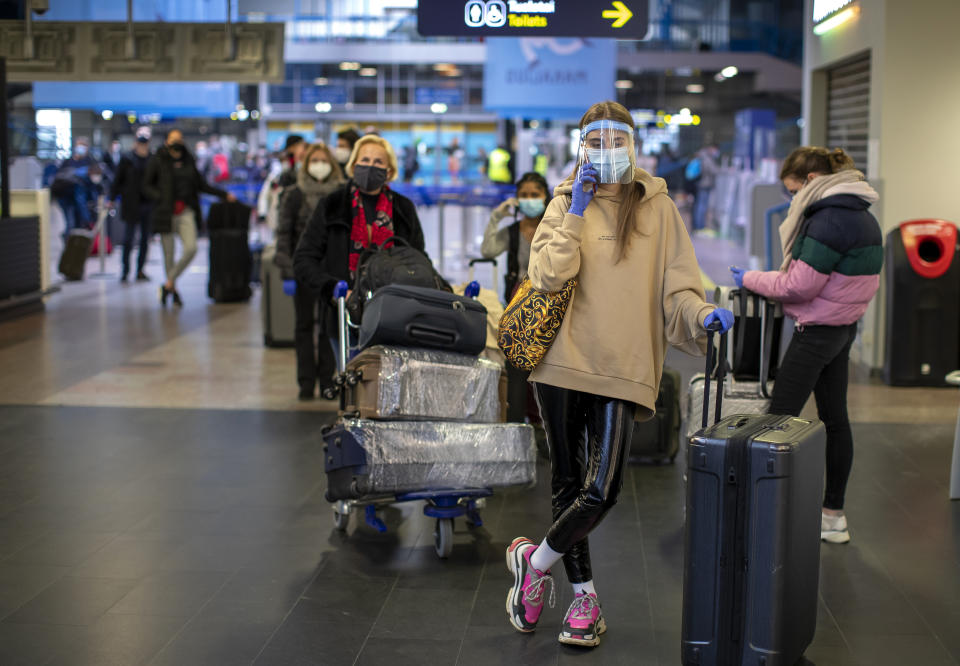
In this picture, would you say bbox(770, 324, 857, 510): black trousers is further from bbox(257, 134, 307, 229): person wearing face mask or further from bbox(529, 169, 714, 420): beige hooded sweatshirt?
bbox(257, 134, 307, 229): person wearing face mask

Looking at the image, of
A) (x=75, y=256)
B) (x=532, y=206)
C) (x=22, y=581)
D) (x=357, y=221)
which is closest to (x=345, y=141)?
(x=532, y=206)

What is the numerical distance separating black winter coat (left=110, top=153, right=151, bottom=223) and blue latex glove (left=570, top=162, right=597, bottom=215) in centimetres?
1193

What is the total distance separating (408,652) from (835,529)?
7.12 feet

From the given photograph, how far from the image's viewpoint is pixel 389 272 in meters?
5.11

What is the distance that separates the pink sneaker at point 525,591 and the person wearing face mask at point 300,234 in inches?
147

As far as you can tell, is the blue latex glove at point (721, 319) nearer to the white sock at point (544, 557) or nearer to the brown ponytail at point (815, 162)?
the white sock at point (544, 557)

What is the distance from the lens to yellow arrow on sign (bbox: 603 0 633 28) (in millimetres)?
8008

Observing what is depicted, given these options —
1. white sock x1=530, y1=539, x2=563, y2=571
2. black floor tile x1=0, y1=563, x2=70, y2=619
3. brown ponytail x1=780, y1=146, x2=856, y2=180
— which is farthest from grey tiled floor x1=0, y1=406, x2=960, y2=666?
brown ponytail x1=780, y1=146, x2=856, y2=180

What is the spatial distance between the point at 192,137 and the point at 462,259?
28.5 meters

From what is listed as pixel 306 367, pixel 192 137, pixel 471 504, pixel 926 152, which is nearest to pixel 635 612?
pixel 471 504

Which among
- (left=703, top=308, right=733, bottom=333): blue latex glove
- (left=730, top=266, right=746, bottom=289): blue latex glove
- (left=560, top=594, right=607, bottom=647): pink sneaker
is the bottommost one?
(left=560, top=594, right=607, bottom=647): pink sneaker

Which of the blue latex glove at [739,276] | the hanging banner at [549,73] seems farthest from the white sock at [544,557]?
the hanging banner at [549,73]

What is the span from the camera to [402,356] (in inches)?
189

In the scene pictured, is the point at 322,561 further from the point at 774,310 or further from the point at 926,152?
the point at 926,152
